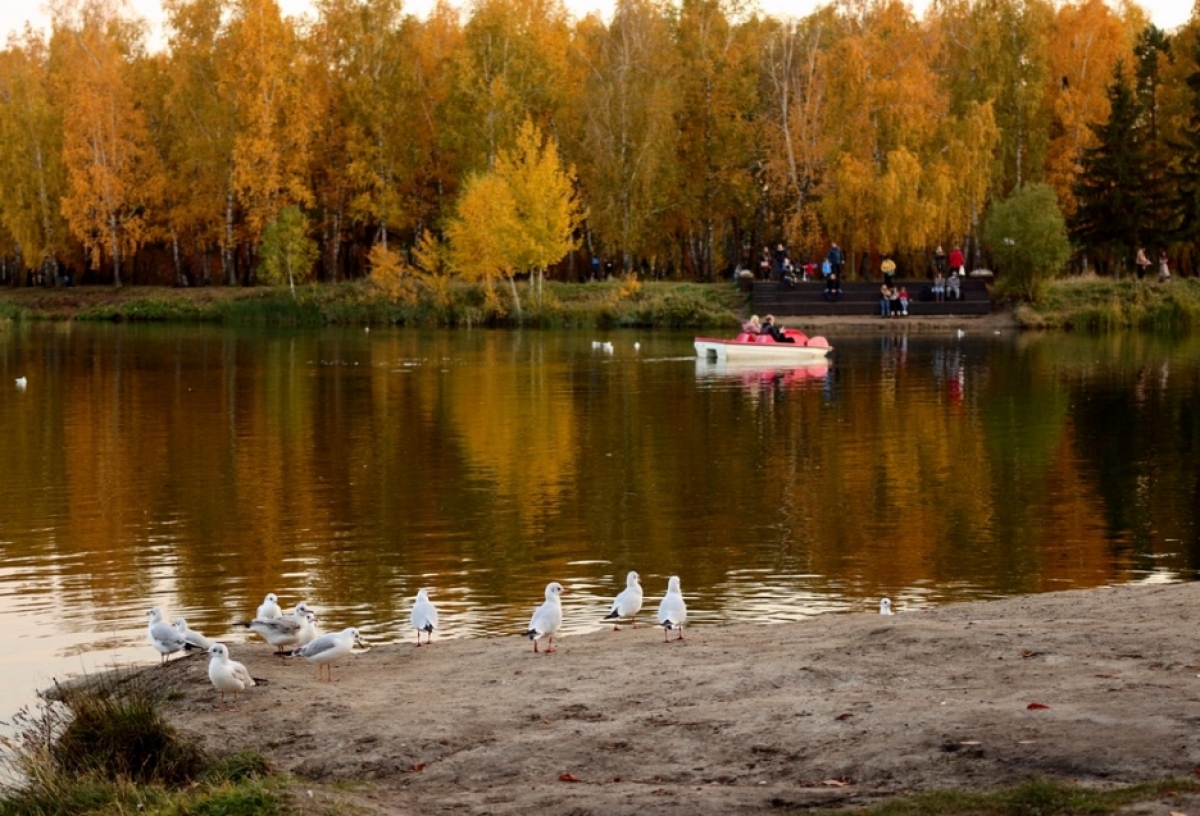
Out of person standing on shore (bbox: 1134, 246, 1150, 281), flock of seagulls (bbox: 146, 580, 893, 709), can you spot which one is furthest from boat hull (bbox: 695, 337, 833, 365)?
flock of seagulls (bbox: 146, 580, 893, 709)

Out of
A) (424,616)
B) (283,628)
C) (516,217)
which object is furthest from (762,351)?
(283,628)

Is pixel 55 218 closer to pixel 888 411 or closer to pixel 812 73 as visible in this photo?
pixel 812 73

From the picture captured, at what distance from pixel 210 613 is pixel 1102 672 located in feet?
33.7

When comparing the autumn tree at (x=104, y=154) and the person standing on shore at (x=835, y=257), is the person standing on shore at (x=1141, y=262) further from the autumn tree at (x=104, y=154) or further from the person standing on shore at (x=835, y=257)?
the autumn tree at (x=104, y=154)

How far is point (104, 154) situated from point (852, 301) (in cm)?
3934

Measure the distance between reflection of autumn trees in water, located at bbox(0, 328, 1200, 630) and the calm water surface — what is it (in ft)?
0.30

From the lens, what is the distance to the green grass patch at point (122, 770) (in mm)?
10070

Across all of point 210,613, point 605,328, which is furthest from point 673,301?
point 210,613

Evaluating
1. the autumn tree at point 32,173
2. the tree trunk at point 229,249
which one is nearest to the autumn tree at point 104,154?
the autumn tree at point 32,173

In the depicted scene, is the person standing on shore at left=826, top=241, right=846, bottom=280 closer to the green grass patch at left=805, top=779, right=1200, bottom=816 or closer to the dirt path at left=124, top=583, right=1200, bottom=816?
the dirt path at left=124, top=583, right=1200, bottom=816

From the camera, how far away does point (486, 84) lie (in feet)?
280

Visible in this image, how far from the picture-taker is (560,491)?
1126 inches

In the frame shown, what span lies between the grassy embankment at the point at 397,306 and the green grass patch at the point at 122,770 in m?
64.8

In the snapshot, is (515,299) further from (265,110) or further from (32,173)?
(32,173)
